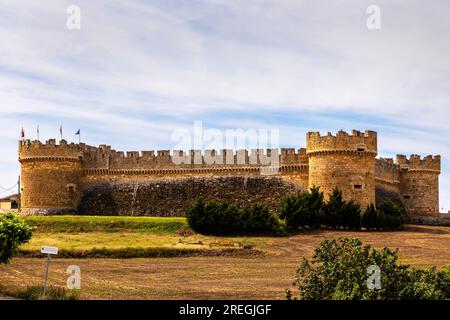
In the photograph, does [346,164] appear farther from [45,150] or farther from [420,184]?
[45,150]

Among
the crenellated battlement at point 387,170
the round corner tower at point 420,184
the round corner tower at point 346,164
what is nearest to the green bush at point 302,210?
the round corner tower at point 346,164

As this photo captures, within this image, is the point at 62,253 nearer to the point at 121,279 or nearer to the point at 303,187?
the point at 121,279

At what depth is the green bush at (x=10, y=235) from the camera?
25578mm

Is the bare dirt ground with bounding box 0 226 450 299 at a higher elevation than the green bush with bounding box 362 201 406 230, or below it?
below

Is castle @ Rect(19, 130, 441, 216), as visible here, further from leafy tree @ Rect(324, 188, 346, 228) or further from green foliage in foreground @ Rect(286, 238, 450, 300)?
green foliage in foreground @ Rect(286, 238, 450, 300)

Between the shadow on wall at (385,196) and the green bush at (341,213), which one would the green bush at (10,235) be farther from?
the shadow on wall at (385,196)

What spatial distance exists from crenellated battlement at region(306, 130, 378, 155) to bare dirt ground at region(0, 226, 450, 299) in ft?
17.5

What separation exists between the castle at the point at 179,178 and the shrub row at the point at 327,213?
75.7 inches

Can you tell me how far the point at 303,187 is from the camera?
153 ft

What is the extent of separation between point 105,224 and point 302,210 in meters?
11.0

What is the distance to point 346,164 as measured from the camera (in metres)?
44.4

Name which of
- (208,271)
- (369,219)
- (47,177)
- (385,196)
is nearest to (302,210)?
(369,219)

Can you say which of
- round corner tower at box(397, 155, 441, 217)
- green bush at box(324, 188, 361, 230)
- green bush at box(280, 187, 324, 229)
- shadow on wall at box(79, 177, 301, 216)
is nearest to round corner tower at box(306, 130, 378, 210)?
green bush at box(324, 188, 361, 230)

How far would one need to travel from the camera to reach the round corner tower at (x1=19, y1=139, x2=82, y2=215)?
162 ft
